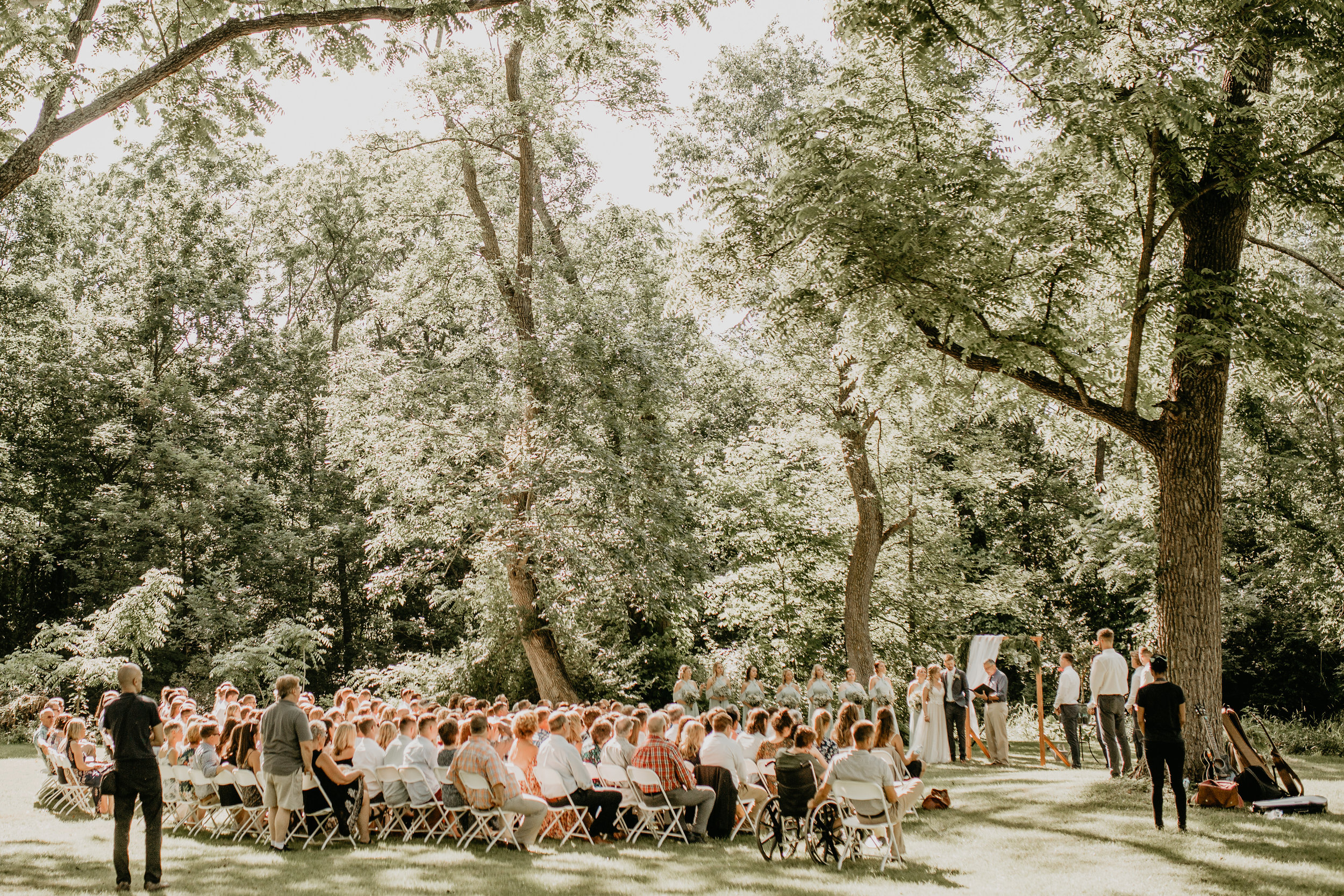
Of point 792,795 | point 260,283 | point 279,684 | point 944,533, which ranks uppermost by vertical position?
point 260,283

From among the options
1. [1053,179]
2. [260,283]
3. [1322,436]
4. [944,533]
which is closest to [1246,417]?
[1322,436]

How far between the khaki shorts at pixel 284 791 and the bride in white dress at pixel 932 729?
30.4ft

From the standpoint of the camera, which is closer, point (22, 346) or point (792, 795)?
point (792, 795)

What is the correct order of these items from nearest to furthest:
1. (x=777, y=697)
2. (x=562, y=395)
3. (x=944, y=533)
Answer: (x=777, y=697) → (x=562, y=395) → (x=944, y=533)

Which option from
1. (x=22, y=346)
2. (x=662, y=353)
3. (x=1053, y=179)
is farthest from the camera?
(x=22, y=346)

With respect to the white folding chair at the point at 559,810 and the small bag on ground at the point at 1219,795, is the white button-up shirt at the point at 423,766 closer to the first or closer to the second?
the white folding chair at the point at 559,810

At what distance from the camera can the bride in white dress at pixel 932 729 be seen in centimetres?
1452

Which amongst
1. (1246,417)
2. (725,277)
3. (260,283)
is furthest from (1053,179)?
(260,283)

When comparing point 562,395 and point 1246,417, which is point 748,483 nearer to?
point 562,395

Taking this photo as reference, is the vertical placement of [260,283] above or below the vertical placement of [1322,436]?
above

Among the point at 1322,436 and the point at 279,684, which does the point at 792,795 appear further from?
the point at 1322,436

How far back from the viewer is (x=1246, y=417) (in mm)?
19797

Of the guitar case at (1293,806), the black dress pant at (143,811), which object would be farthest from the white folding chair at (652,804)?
the guitar case at (1293,806)

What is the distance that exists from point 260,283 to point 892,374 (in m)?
28.2
